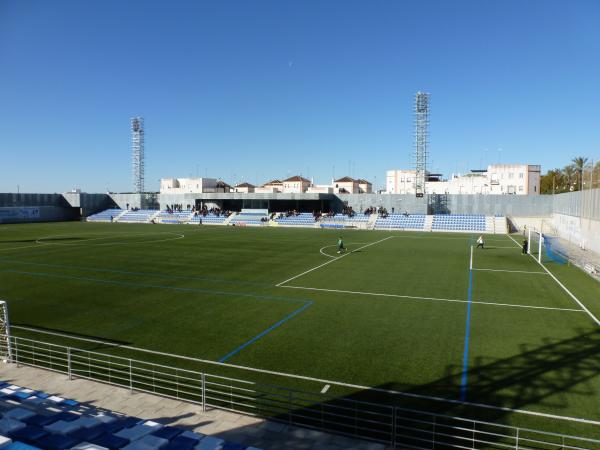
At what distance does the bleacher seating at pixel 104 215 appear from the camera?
296 feet

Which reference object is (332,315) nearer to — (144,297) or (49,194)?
(144,297)

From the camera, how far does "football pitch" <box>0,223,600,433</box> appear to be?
12.1 meters

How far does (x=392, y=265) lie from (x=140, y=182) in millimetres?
78419

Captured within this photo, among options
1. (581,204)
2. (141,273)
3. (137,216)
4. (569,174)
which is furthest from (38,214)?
(569,174)

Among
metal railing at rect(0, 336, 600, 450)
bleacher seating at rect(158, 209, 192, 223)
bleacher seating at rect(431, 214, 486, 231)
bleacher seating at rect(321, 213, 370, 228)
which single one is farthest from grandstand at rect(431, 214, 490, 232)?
metal railing at rect(0, 336, 600, 450)

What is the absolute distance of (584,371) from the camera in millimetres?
12992

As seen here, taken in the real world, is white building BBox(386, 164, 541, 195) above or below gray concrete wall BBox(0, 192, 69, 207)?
above

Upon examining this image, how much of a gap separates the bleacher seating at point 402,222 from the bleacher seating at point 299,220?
1236 cm

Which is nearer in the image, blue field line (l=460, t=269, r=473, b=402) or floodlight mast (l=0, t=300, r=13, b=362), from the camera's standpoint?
blue field line (l=460, t=269, r=473, b=402)

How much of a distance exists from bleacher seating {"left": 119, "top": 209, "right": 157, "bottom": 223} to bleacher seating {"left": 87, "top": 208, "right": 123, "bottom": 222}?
9.40ft

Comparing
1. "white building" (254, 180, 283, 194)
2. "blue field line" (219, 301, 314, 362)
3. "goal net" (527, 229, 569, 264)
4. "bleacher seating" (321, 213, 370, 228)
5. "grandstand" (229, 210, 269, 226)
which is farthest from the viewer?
"white building" (254, 180, 283, 194)

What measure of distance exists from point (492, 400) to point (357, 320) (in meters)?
7.64

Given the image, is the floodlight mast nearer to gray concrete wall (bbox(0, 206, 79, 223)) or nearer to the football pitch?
the football pitch

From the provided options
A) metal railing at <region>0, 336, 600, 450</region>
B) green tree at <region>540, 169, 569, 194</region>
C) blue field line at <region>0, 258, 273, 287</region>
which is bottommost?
metal railing at <region>0, 336, 600, 450</region>
